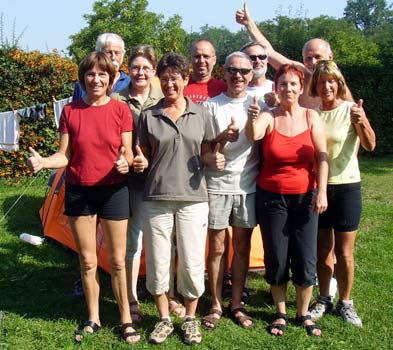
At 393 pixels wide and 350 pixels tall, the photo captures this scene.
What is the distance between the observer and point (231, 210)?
3.43 meters

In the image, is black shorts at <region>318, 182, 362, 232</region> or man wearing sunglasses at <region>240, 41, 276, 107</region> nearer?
black shorts at <region>318, 182, 362, 232</region>

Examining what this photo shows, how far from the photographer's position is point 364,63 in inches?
473

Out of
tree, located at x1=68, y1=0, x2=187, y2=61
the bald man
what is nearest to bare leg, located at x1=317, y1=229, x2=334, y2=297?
the bald man

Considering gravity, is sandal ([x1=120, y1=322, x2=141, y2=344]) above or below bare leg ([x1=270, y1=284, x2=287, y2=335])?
below

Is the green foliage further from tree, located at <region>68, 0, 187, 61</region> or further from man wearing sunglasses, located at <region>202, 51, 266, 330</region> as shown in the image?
tree, located at <region>68, 0, 187, 61</region>

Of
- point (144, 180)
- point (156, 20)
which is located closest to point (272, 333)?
point (144, 180)

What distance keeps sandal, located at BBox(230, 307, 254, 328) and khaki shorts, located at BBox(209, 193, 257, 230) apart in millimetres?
667

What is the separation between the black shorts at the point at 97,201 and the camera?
3.20m

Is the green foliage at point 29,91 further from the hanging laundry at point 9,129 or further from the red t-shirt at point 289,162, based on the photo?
the red t-shirt at point 289,162

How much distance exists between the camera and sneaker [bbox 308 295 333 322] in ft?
12.0

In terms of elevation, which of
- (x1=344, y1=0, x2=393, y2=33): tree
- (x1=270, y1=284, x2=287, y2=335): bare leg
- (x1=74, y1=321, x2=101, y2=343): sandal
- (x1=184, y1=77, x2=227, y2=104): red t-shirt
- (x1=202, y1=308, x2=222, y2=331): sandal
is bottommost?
(x1=74, y1=321, x2=101, y2=343): sandal

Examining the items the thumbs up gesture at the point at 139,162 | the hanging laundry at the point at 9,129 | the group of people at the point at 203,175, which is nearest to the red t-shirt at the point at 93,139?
the group of people at the point at 203,175

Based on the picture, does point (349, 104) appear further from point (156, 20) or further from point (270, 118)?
point (156, 20)

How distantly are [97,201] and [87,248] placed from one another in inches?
12.7
